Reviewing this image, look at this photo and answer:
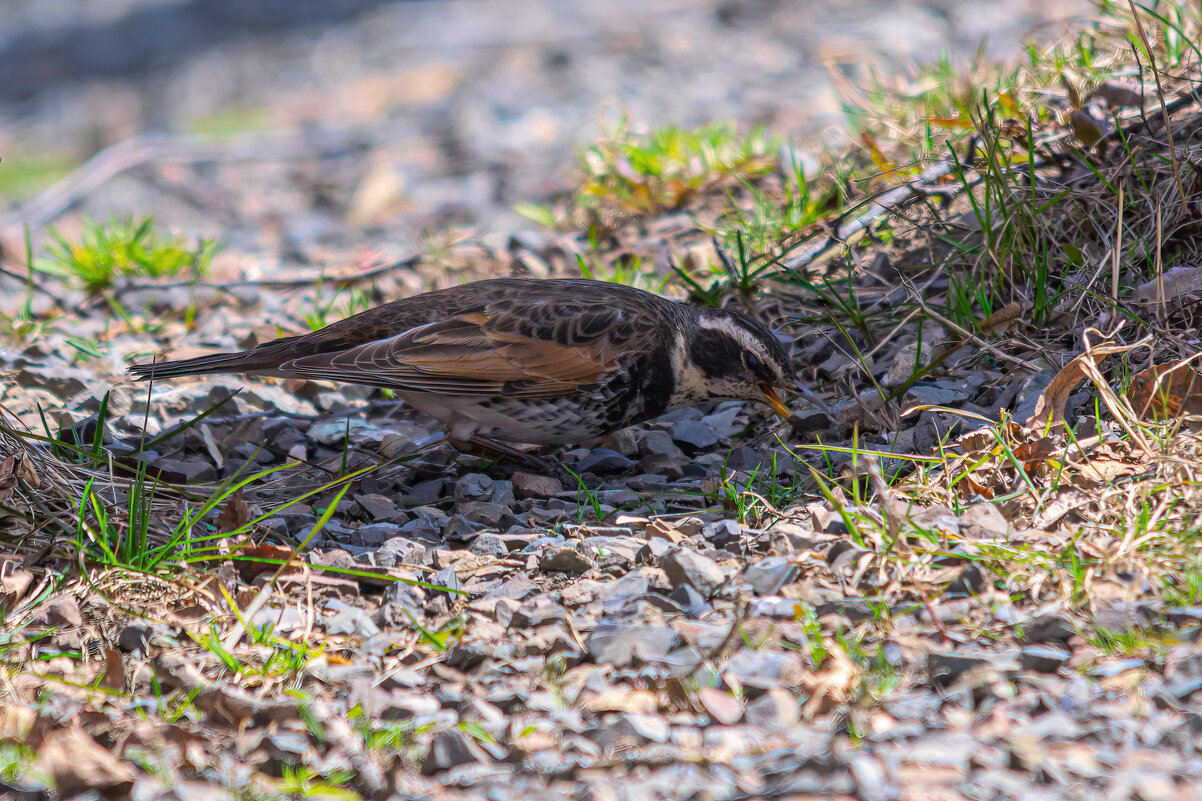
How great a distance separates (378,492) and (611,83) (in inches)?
345

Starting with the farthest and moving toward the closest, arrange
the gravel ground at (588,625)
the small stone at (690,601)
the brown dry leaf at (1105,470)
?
the brown dry leaf at (1105,470), the small stone at (690,601), the gravel ground at (588,625)

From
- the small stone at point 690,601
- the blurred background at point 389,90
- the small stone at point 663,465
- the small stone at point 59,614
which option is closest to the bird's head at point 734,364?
the small stone at point 663,465

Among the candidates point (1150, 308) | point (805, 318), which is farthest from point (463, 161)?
point (1150, 308)

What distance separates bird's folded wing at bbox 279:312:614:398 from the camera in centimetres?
459

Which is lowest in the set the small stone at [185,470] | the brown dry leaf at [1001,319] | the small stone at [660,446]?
the small stone at [660,446]

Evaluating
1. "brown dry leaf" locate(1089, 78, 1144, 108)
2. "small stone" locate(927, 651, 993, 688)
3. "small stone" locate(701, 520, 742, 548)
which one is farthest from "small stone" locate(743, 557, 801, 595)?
"brown dry leaf" locate(1089, 78, 1144, 108)

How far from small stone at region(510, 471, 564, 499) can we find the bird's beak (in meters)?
1.06

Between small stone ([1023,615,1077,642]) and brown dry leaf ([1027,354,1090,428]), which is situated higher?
brown dry leaf ([1027,354,1090,428])

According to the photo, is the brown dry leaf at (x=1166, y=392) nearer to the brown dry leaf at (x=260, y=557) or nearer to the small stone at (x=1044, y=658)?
the small stone at (x=1044, y=658)

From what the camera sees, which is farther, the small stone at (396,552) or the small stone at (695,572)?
the small stone at (396,552)

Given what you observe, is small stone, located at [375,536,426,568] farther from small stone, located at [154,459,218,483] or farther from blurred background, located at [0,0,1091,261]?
blurred background, located at [0,0,1091,261]

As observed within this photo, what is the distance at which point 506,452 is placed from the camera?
476cm

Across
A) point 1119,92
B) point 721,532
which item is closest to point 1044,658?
point 721,532

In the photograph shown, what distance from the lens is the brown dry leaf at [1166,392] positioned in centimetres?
363
